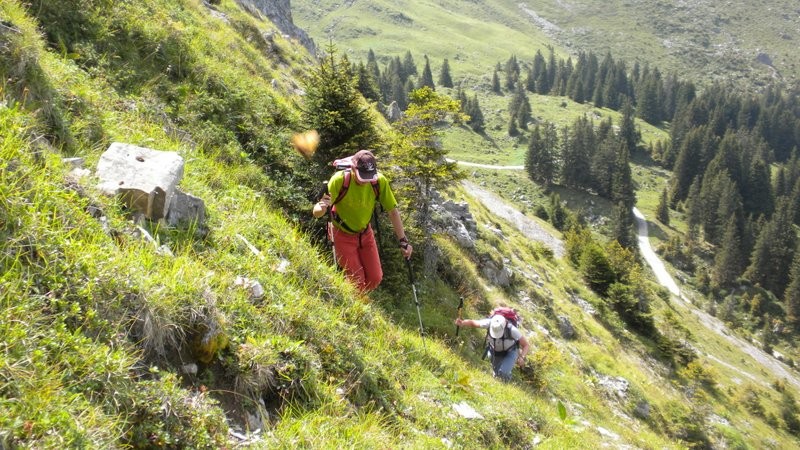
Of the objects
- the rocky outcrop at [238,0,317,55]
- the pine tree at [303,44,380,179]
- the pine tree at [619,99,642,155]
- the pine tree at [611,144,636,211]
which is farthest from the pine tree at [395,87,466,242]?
the pine tree at [619,99,642,155]

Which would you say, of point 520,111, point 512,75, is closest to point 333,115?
point 520,111

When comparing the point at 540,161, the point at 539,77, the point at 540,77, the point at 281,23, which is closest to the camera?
the point at 281,23

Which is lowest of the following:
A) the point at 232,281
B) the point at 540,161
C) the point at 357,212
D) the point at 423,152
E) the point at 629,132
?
the point at 540,161

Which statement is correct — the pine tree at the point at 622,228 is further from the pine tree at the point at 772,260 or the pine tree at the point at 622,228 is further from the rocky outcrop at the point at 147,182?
the rocky outcrop at the point at 147,182

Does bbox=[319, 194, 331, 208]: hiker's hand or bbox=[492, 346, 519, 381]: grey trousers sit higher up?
bbox=[319, 194, 331, 208]: hiker's hand

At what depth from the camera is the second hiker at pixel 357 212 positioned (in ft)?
22.7

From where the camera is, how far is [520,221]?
6700 cm

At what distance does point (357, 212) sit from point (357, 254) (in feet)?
2.49

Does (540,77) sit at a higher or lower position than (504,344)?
lower

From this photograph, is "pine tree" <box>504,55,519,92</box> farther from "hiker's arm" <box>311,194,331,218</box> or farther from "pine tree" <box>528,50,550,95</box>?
"hiker's arm" <box>311,194,331,218</box>

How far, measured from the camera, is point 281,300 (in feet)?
16.3

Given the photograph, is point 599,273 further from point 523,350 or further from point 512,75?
point 512,75

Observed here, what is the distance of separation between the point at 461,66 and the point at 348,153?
185445 mm

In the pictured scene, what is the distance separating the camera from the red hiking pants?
736 cm
